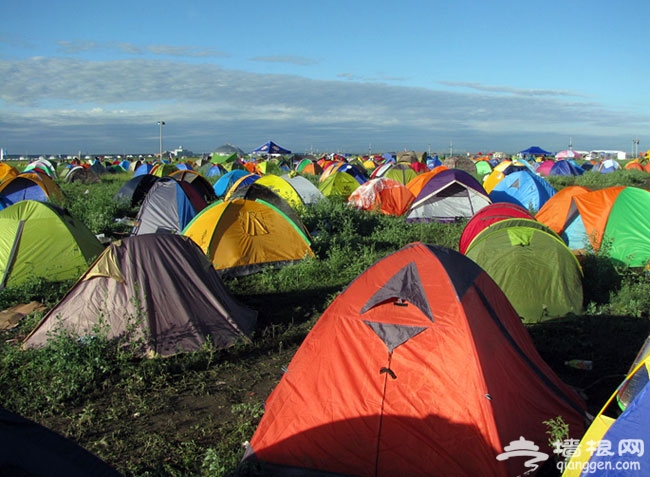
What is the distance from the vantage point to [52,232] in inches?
370

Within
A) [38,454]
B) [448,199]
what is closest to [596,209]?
[448,199]

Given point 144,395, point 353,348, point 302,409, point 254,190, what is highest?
point 254,190

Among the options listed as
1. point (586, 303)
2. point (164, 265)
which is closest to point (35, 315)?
point (164, 265)

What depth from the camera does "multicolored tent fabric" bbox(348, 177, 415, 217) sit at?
1728 centimetres

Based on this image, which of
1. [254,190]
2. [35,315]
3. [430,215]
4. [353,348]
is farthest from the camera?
[430,215]

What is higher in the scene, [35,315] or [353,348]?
[353,348]

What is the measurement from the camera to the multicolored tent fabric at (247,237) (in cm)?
981

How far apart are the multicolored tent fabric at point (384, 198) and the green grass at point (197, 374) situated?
831cm

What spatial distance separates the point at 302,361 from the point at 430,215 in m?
11.7

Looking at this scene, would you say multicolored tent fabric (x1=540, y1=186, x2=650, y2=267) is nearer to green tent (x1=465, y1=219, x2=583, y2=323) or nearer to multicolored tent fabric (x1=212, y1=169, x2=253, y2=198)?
green tent (x1=465, y1=219, x2=583, y2=323)

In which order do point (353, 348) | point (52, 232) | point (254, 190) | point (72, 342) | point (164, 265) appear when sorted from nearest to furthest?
point (353, 348)
point (72, 342)
point (164, 265)
point (52, 232)
point (254, 190)

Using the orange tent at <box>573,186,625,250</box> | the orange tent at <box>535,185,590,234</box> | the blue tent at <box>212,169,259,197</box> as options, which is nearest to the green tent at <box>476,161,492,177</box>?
the blue tent at <box>212,169,259,197</box>

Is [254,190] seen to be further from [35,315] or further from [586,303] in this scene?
[586,303]

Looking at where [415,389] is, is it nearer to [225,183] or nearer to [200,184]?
[200,184]
